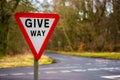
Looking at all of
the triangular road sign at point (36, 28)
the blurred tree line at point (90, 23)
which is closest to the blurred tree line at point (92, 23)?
the blurred tree line at point (90, 23)

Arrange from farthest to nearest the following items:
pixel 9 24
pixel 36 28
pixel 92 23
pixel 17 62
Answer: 1. pixel 92 23
2. pixel 9 24
3. pixel 17 62
4. pixel 36 28

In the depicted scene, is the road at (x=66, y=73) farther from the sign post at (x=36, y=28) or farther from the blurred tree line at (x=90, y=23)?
the blurred tree line at (x=90, y=23)

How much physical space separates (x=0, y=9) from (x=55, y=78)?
947 inches

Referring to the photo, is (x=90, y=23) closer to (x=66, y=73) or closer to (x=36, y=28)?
(x=66, y=73)

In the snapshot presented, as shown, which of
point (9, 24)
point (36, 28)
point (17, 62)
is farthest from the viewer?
point (9, 24)

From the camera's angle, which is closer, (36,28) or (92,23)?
(36,28)

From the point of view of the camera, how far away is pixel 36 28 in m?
5.34

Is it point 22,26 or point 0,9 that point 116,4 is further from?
point 22,26

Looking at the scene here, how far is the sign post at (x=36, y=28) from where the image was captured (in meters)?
5.25

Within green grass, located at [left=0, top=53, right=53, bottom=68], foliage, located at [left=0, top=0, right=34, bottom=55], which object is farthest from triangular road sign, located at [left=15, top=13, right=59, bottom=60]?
foliage, located at [left=0, top=0, right=34, bottom=55]

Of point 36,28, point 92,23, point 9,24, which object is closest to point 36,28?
point 36,28

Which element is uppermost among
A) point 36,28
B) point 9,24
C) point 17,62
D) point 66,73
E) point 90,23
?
point 36,28

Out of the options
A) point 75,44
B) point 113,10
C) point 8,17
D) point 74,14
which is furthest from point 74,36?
point 8,17

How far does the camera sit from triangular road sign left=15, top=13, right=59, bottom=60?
5.25 metres
